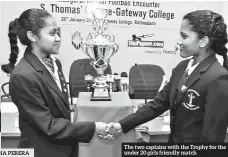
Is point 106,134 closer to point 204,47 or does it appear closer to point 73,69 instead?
point 204,47

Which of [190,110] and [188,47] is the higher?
[188,47]

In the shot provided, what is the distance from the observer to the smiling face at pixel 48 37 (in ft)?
2.84

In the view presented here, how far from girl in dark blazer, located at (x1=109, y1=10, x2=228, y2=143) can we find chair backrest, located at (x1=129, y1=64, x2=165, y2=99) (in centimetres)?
71

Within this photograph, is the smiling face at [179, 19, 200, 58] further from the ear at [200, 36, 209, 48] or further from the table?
the table

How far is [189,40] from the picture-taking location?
85cm

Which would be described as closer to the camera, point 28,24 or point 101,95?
point 28,24

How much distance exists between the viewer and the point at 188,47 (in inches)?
33.7

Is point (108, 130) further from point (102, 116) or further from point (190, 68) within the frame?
point (190, 68)

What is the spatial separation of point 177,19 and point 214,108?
97cm

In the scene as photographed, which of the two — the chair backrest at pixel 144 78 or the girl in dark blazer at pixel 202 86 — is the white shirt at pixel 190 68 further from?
the chair backrest at pixel 144 78

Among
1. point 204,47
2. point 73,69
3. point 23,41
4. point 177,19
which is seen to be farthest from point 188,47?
point 73,69

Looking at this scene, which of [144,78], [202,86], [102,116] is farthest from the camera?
[144,78]

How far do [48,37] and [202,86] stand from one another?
18.8 inches
